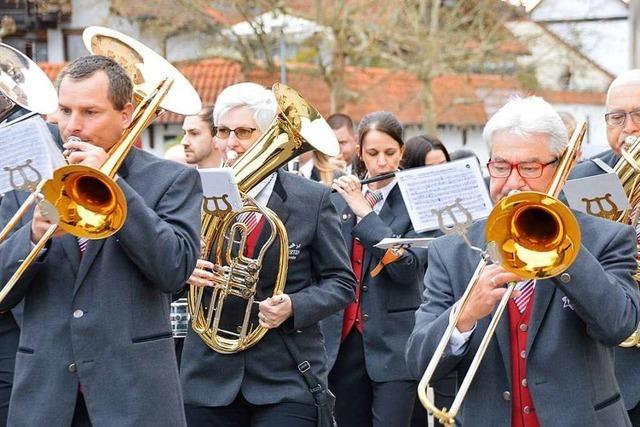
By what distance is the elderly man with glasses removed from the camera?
595 centimetres

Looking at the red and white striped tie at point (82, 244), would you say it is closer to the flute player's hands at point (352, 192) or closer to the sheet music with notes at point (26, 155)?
the sheet music with notes at point (26, 155)

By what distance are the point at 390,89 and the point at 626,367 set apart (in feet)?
103

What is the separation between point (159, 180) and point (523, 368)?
144 cm

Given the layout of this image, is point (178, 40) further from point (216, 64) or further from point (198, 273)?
point (198, 273)

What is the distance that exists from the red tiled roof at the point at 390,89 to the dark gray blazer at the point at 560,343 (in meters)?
27.5

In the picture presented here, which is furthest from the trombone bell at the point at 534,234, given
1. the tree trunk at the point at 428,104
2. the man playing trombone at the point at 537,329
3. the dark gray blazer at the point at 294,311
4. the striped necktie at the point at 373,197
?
the tree trunk at the point at 428,104

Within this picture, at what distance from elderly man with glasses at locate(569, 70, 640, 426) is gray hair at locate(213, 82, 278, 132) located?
1.43 m

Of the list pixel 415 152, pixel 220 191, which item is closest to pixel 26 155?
pixel 220 191

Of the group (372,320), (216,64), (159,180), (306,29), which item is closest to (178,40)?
(216,64)

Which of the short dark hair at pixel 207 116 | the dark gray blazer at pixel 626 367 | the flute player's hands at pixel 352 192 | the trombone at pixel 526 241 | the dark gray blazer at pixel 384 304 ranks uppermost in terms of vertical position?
the trombone at pixel 526 241

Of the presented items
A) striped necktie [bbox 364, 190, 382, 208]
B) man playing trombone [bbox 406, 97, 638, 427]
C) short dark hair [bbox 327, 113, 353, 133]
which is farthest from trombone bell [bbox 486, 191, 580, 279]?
short dark hair [bbox 327, 113, 353, 133]

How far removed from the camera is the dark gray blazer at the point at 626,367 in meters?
5.82

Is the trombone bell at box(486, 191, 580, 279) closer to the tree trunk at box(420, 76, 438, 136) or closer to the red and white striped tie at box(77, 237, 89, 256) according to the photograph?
the red and white striped tie at box(77, 237, 89, 256)

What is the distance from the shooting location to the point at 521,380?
14.2 feet
